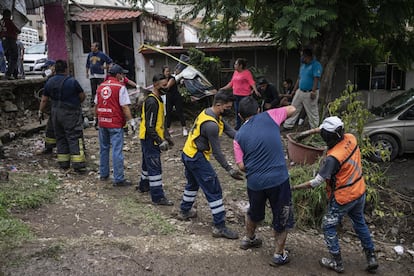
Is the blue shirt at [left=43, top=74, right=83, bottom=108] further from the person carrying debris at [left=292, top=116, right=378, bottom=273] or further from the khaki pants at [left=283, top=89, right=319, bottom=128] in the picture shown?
the khaki pants at [left=283, top=89, right=319, bottom=128]

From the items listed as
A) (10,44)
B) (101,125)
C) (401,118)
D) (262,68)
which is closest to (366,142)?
(401,118)

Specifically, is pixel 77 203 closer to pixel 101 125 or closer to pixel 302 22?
pixel 101 125

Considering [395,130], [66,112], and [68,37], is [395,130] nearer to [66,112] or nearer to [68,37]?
[66,112]

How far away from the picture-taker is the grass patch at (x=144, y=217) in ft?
15.6

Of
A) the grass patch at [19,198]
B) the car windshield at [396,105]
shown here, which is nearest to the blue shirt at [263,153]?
the grass patch at [19,198]

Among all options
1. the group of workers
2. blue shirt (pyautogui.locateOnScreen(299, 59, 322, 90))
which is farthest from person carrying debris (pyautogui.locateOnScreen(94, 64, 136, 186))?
blue shirt (pyautogui.locateOnScreen(299, 59, 322, 90))

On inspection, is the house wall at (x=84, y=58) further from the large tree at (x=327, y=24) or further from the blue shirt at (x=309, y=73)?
the blue shirt at (x=309, y=73)

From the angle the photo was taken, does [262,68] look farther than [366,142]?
Yes

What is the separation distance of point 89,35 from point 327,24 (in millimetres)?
9277

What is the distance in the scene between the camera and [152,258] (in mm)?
3988

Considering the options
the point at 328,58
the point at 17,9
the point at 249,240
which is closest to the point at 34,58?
the point at 17,9

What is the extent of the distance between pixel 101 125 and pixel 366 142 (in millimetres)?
3741

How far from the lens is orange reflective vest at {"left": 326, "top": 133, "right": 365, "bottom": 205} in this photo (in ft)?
12.8

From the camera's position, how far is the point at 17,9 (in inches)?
302
